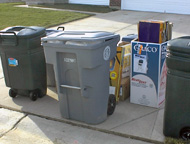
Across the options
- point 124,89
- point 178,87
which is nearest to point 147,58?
point 124,89

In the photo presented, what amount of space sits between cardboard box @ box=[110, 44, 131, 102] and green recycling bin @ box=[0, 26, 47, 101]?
121 centimetres

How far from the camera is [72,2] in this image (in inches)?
713

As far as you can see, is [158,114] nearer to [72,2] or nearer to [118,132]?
[118,132]

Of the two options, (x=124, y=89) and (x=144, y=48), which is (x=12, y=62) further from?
(x=144, y=48)

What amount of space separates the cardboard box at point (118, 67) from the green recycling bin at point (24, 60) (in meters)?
1.21

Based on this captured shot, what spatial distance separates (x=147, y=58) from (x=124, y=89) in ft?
2.36

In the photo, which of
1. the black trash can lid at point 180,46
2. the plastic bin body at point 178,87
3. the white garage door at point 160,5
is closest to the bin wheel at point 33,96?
the plastic bin body at point 178,87

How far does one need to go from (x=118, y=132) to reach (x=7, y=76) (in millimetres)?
2157

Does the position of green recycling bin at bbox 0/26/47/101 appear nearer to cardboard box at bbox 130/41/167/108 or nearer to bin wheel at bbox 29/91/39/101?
bin wheel at bbox 29/91/39/101

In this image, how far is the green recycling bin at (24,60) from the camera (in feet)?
13.3

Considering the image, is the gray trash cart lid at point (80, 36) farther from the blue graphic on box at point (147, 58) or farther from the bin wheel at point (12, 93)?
the bin wheel at point (12, 93)

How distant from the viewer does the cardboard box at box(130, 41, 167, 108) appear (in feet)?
12.5

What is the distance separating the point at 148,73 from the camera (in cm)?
394

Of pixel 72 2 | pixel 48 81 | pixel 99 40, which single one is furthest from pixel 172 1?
pixel 99 40
